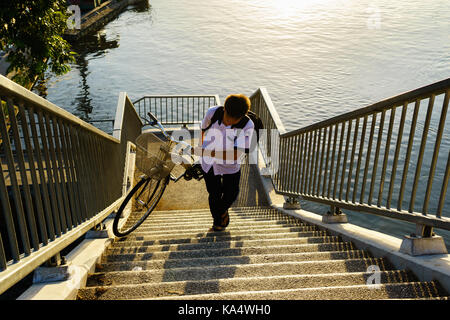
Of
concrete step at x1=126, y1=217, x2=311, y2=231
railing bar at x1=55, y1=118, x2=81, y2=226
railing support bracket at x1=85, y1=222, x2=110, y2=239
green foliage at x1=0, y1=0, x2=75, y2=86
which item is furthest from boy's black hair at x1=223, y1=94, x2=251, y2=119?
green foliage at x1=0, y1=0, x2=75, y2=86

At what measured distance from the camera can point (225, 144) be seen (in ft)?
13.6

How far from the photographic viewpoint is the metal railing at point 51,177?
2141mm

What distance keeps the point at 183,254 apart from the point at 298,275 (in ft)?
4.46

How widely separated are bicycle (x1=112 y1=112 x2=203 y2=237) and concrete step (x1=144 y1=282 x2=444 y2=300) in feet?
6.45

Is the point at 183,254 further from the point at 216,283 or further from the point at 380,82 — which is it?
the point at 380,82

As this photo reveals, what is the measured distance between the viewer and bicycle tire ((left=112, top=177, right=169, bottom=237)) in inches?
176

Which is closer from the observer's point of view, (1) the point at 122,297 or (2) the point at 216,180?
(1) the point at 122,297

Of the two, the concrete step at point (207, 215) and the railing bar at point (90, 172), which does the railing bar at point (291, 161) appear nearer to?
the concrete step at point (207, 215)

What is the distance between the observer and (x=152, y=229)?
5.30 m

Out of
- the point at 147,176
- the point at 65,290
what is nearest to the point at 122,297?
the point at 65,290

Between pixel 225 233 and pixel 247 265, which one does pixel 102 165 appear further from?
pixel 247 265

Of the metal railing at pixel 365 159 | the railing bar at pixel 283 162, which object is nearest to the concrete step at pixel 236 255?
the metal railing at pixel 365 159

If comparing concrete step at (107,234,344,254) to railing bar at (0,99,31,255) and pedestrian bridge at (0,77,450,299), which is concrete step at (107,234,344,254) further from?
railing bar at (0,99,31,255)

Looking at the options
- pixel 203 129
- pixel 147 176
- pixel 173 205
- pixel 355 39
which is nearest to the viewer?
pixel 203 129
